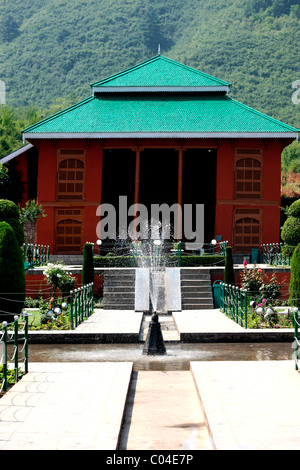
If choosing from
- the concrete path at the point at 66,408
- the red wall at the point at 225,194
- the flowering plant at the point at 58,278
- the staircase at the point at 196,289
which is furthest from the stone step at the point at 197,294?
the concrete path at the point at 66,408

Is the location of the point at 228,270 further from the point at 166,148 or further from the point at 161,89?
the point at 161,89

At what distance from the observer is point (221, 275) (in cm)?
2205

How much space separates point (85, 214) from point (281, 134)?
9.22 meters

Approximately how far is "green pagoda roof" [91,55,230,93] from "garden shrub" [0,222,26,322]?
16146 mm

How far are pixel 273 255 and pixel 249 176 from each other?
421 centimetres

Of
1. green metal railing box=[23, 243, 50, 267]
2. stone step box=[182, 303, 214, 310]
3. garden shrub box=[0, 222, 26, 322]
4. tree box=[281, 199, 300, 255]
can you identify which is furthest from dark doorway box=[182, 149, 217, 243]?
garden shrub box=[0, 222, 26, 322]

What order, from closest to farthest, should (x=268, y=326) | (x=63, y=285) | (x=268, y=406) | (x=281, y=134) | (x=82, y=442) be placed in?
(x=82, y=442) → (x=268, y=406) → (x=268, y=326) → (x=63, y=285) → (x=281, y=134)

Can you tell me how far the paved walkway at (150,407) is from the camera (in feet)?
19.9

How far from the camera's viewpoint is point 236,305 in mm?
15578

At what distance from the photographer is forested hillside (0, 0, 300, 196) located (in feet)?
257

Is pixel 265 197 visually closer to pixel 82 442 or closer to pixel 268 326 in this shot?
pixel 268 326

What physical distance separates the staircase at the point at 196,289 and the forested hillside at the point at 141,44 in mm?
50081

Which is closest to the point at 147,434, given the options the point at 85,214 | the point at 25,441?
the point at 25,441

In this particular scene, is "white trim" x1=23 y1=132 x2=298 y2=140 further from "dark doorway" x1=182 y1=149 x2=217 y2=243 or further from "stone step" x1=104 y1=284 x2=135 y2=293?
"stone step" x1=104 y1=284 x2=135 y2=293
